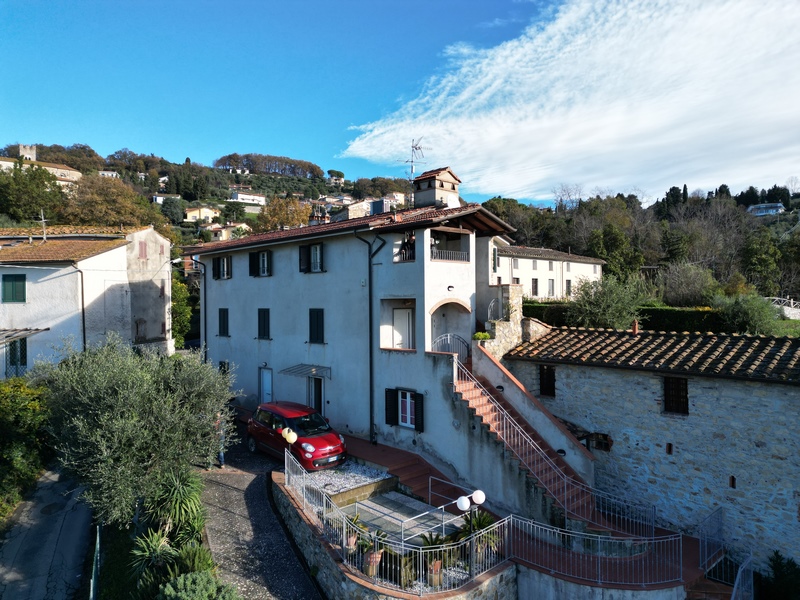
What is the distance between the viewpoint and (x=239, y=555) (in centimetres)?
1105

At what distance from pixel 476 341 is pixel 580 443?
4302 mm

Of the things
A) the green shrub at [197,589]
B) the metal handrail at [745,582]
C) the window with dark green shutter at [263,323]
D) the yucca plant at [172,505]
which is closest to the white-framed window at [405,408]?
the yucca plant at [172,505]

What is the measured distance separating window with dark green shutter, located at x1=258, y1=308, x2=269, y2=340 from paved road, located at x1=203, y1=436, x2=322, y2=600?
307 inches

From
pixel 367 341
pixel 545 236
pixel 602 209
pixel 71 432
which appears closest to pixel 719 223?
pixel 602 209

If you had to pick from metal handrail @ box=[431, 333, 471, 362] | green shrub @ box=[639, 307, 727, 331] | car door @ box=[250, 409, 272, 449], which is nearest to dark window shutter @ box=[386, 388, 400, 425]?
metal handrail @ box=[431, 333, 471, 362]

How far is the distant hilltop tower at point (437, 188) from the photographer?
65.8ft

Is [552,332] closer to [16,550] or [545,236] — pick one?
[16,550]

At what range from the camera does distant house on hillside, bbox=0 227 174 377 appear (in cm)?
2269

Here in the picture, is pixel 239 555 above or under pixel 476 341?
under

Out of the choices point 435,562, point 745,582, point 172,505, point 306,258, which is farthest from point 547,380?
point 172,505

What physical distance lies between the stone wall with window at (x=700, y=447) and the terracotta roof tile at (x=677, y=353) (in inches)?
13.3

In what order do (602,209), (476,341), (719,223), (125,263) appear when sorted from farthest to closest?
(602,209), (719,223), (125,263), (476,341)

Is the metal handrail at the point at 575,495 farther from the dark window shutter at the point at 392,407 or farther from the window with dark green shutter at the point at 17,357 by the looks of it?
Answer: the window with dark green shutter at the point at 17,357

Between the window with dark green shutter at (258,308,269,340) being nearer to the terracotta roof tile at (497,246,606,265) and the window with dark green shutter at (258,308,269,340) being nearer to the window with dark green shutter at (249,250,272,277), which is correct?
the window with dark green shutter at (249,250,272,277)
